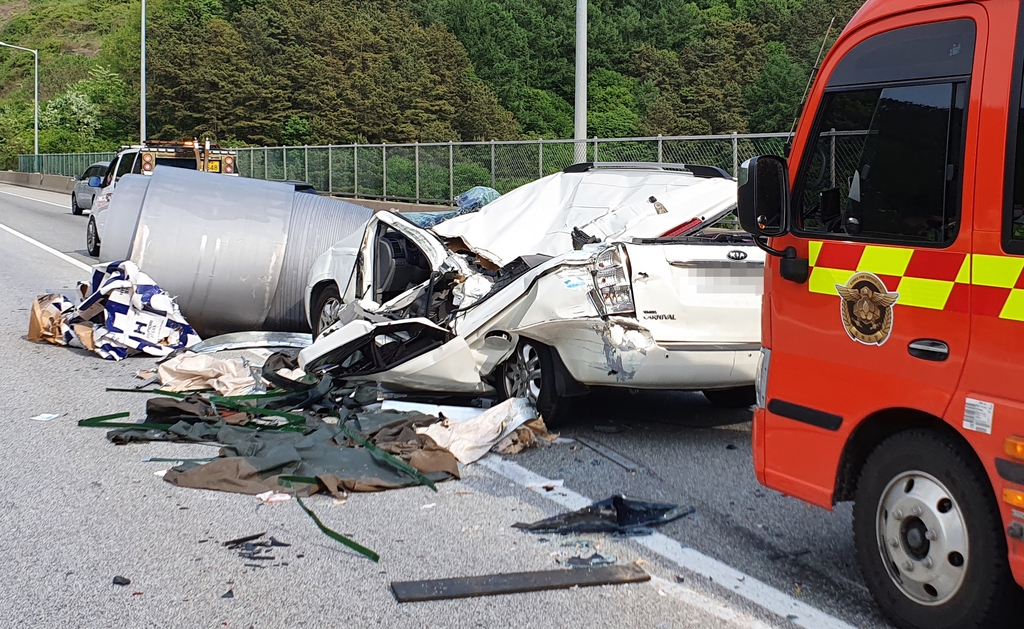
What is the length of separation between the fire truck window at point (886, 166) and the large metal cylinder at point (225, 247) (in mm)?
7577

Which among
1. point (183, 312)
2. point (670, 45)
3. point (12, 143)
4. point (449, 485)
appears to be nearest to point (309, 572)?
point (449, 485)

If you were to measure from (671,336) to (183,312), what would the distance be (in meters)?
6.07

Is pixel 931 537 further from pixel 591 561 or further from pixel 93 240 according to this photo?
pixel 93 240

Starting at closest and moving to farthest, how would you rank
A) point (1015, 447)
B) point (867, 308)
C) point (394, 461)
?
point (1015, 447) < point (867, 308) < point (394, 461)

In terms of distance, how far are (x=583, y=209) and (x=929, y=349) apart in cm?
481

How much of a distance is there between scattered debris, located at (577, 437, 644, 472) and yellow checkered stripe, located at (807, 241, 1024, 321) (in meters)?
2.29

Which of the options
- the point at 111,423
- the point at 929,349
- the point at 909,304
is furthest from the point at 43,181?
the point at 929,349

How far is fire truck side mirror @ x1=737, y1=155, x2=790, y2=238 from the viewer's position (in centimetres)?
423

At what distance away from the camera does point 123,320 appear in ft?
32.6

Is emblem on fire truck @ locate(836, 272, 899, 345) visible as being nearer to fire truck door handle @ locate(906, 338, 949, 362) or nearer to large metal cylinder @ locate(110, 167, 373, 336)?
fire truck door handle @ locate(906, 338, 949, 362)

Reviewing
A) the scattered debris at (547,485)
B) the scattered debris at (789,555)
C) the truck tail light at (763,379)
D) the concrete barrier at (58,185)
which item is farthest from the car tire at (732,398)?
the concrete barrier at (58,185)

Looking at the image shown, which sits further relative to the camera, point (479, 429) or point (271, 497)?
point (479, 429)

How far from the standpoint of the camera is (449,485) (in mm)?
5891

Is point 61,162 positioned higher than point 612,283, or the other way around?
point 61,162
